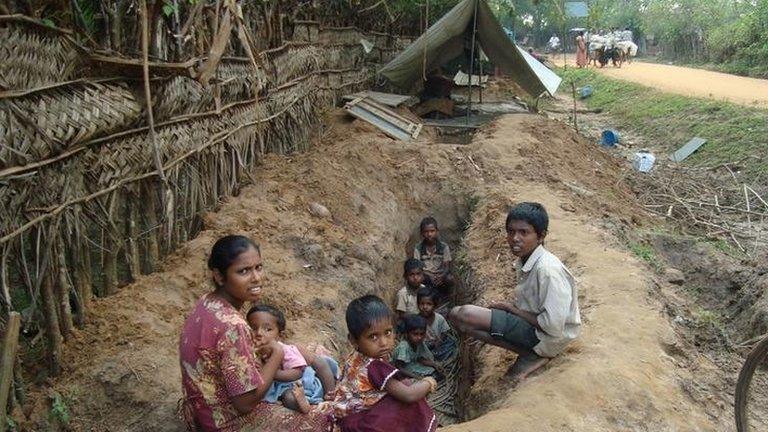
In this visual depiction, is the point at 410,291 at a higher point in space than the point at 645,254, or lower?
lower

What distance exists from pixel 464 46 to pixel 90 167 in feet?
34.4

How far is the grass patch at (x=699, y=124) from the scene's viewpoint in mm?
11656

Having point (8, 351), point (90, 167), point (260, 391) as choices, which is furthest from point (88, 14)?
point (260, 391)

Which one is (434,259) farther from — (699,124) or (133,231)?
(699,124)

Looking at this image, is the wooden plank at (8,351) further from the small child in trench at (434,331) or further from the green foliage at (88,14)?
the small child in trench at (434,331)

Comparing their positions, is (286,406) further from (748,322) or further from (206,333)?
(748,322)

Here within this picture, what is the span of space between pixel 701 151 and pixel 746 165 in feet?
5.13

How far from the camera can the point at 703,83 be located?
20.4 metres

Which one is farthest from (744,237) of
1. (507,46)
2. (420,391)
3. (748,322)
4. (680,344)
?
(420,391)

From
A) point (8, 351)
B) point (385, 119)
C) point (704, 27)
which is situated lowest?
point (8, 351)

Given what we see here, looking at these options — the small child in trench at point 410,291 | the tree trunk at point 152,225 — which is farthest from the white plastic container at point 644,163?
the tree trunk at point 152,225

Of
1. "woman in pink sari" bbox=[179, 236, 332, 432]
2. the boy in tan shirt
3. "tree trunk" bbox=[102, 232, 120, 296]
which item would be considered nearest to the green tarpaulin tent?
the boy in tan shirt

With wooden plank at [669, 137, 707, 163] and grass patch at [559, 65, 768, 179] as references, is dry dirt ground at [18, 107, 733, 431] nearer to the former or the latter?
grass patch at [559, 65, 768, 179]

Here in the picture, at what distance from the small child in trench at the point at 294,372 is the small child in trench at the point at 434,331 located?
91.9 inches
